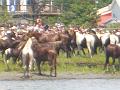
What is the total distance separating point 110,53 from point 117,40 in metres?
6.14

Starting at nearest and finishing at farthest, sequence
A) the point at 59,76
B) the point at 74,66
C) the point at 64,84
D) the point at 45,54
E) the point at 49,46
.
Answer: the point at 64,84 → the point at 45,54 → the point at 59,76 → the point at 49,46 → the point at 74,66

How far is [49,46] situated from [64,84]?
3493 mm

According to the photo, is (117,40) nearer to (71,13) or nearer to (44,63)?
(44,63)

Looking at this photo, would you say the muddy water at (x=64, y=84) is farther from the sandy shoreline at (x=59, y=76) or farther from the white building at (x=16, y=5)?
the white building at (x=16, y=5)

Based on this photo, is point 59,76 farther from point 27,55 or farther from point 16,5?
point 16,5

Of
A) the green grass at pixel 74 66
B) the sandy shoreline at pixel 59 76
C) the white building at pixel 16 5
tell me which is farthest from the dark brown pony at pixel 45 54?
the white building at pixel 16 5

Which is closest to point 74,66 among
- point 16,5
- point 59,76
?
point 59,76

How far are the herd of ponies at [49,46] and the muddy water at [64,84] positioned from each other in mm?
1366

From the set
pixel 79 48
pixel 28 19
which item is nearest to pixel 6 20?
pixel 28 19

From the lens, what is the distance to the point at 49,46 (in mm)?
29359

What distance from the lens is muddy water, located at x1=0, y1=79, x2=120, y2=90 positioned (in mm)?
24797

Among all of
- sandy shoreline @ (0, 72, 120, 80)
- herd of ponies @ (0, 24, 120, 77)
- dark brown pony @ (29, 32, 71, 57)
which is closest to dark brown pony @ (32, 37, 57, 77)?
herd of ponies @ (0, 24, 120, 77)

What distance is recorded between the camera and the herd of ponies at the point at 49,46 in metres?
28.5

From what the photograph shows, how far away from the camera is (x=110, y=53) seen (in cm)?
3167
